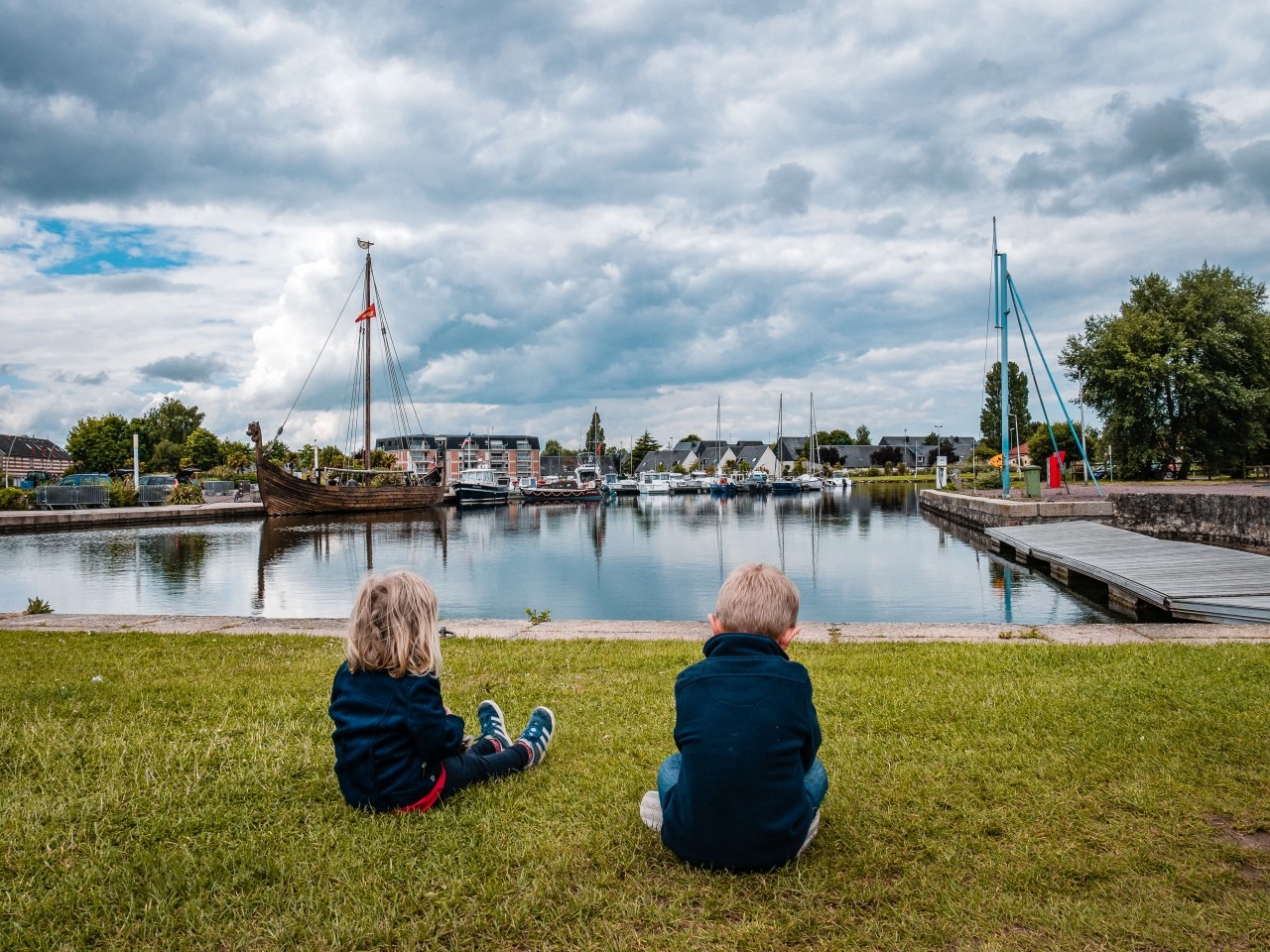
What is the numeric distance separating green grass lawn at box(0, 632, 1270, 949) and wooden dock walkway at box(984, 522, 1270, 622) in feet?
18.2

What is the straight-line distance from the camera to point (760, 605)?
322 cm

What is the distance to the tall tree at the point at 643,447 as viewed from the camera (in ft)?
527

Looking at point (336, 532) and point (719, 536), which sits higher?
point (336, 532)

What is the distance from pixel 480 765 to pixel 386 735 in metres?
0.63

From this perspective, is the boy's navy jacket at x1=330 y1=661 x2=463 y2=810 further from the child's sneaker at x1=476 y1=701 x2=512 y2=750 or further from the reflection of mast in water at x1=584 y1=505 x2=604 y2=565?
the reflection of mast in water at x1=584 y1=505 x2=604 y2=565

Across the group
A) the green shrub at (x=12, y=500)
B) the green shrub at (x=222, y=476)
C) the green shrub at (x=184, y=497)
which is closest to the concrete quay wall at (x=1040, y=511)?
the green shrub at (x=184, y=497)

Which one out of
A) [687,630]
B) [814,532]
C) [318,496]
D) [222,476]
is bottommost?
[814,532]

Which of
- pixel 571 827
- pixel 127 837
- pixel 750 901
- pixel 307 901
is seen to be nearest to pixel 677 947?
pixel 750 901

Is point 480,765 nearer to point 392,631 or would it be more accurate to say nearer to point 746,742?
point 392,631

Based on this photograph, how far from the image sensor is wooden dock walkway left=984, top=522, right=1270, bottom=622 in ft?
34.9

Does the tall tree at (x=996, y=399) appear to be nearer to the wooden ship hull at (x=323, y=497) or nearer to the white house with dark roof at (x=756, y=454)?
the white house with dark roof at (x=756, y=454)

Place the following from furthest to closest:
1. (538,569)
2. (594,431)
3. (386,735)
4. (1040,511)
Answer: (594,431) < (1040,511) < (538,569) < (386,735)

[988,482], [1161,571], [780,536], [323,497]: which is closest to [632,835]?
[1161,571]

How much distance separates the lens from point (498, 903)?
118 inches
